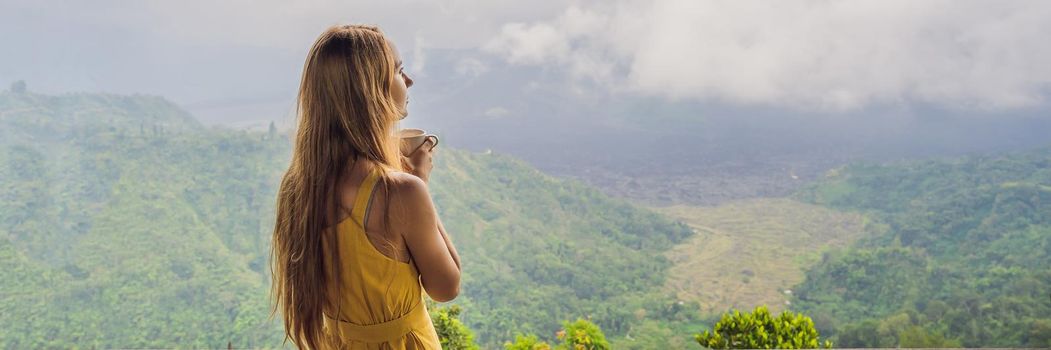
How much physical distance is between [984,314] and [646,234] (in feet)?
35.6

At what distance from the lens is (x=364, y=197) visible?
945 mm

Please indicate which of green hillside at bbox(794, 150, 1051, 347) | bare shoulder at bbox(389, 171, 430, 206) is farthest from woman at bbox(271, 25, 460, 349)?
green hillside at bbox(794, 150, 1051, 347)

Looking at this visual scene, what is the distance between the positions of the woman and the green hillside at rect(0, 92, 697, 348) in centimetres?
1214

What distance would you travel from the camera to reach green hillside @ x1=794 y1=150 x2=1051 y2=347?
11.0 meters

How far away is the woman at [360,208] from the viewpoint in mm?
941

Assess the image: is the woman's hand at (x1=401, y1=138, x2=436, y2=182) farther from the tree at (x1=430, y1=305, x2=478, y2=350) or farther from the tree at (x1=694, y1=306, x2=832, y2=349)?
the tree at (x1=694, y1=306, x2=832, y2=349)

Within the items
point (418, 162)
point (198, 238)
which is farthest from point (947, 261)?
point (418, 162)

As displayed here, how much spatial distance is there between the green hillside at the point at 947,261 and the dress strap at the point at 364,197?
30.2ft

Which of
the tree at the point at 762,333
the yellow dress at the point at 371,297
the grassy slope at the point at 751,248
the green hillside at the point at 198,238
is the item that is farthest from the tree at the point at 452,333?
the grassy slope at the point at 751,248

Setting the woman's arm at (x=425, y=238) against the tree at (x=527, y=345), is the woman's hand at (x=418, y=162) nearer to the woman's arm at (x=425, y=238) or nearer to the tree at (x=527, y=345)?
the woman's arm at (x=425, y=238)

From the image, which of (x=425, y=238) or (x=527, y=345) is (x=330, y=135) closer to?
(x=425, y=238)

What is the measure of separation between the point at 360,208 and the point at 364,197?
1cm

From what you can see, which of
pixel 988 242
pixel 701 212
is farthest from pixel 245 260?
pixel 988 242

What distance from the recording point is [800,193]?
22484mm
